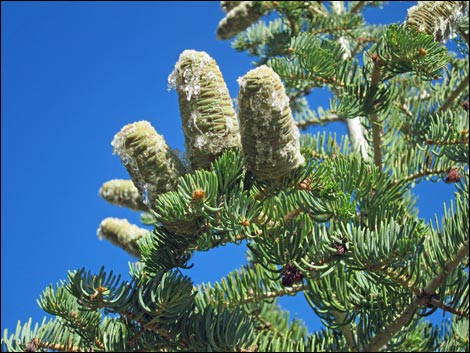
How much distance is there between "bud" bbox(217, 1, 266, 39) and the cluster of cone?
174cm

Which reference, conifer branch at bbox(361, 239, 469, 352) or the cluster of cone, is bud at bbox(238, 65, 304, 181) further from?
conifer branch at bbox(361, 239, 469, 352)

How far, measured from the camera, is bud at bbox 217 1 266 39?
2775 mm

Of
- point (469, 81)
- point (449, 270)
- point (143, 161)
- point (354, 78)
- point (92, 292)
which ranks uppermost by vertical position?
point (469, 81)

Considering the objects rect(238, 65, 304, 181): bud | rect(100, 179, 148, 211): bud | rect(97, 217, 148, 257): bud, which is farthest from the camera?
rect(97, 217, 148, 257): bud

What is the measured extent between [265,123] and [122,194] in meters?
1.10

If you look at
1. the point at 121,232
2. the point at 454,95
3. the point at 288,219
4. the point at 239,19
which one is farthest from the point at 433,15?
the point at 239,19

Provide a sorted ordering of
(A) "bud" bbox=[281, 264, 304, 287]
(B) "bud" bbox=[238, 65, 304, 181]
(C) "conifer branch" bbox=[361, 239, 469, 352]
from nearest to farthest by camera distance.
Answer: (B) "bud" bbox=[238, 65, 304, 181] → (A) "bud" bbox=[281, 264, 304, 287] → (C) "conifer branch" bbox=[361, 239, 469, 352]

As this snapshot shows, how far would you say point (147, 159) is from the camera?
3.39 ft

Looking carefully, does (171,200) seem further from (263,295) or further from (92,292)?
(263,295)

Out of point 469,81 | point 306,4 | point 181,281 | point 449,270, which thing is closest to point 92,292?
point 181,281

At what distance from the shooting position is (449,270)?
1325 millimetres

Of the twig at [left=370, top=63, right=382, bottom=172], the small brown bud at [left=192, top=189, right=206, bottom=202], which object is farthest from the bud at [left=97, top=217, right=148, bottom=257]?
the small brown bud at [left=192, top=189, right=206, bottom=202]

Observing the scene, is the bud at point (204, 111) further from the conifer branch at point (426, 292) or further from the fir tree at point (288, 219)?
the conifer branch at point (426, 292)

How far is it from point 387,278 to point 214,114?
1.62ft
